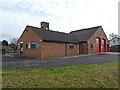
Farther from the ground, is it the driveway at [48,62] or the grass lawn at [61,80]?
the driveway at [48,62]

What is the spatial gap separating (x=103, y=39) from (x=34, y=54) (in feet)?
64.0

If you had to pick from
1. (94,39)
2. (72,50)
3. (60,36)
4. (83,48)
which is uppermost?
(60,36)

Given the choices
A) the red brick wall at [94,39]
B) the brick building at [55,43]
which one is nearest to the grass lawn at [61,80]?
the brick building at [55,43]

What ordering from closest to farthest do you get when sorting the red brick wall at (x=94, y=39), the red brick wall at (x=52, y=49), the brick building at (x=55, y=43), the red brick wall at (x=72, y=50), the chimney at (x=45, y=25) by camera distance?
the red brick wall at (x=52, y=49), the brick building at (x=55, y=43), the red brick wall at (x=72, y=50), the red brick wall at (x=94, y=39), the chimney at (x=45, y=25)

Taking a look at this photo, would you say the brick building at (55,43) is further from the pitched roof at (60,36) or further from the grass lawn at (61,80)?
Result: the grass lawn at (61,80)

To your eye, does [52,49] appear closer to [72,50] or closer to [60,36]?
[60,36]

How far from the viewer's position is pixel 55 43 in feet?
101

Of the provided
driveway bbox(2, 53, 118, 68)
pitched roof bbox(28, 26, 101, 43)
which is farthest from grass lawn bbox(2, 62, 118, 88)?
pitched roof bbox(28, 26, 101, 43)

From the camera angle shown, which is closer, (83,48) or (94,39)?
(83,48)

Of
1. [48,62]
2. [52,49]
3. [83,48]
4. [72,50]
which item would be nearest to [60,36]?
[72,50]

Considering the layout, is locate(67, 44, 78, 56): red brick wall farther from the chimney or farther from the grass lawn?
the grass lawn

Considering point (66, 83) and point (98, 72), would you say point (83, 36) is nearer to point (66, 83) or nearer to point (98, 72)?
point (98, 72)

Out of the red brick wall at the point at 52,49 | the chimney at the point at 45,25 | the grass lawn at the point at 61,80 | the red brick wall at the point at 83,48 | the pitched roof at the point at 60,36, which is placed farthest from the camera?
the chimney at the point at 45,25

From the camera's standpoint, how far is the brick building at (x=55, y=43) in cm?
2934
